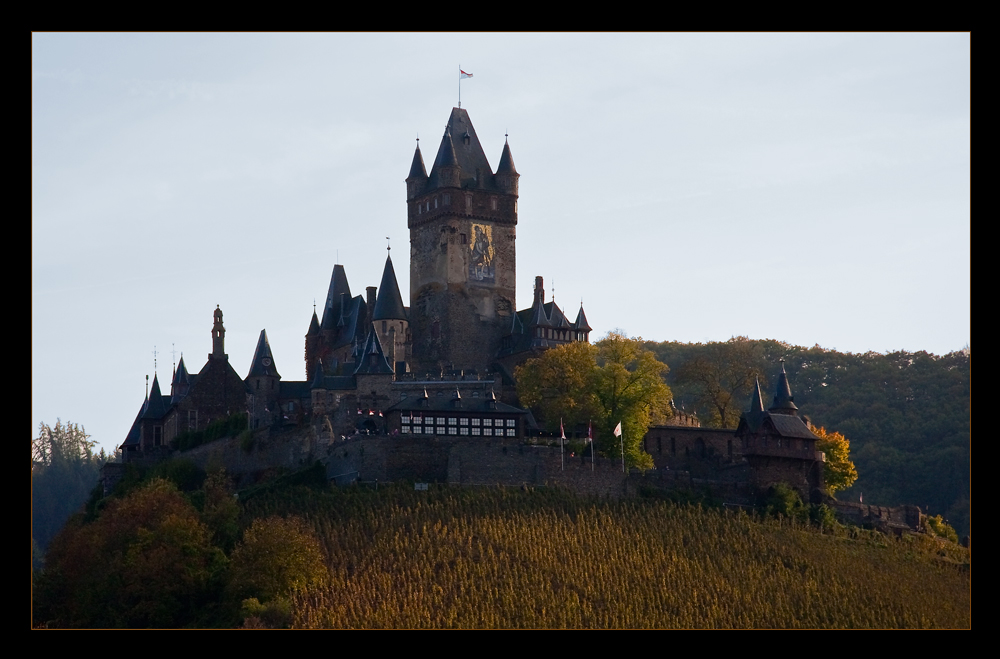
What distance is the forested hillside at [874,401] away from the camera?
99125mm

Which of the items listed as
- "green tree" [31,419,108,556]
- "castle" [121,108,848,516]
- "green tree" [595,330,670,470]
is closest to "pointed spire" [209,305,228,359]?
"castle" [121,108,848,516]

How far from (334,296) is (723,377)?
20196 millimetres

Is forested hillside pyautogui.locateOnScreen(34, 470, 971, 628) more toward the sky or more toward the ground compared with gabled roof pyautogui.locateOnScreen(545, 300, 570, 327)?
more toward the ground

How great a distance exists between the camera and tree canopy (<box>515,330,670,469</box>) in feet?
258

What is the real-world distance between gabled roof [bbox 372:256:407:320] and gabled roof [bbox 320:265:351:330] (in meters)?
4.67

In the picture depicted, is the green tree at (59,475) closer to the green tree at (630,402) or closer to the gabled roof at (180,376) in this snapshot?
the gabled roof at (180,376)

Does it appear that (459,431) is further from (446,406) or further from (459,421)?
(446,406)

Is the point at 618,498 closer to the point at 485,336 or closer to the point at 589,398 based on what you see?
the point at 589,398

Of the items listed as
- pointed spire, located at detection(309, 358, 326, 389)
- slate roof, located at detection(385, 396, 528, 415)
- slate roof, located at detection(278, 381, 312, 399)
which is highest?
pointed spire, located at detection(309, 358, 326, 389)

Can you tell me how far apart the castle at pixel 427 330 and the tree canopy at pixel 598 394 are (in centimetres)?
184

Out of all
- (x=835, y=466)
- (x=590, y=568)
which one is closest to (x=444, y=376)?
(x=835, y=466)

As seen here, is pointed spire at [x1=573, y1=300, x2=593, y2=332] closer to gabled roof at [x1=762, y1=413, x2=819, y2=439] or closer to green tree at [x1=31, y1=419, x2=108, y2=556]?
gabled roof at [x1=762, y1=413, x2=819, y2=439]
